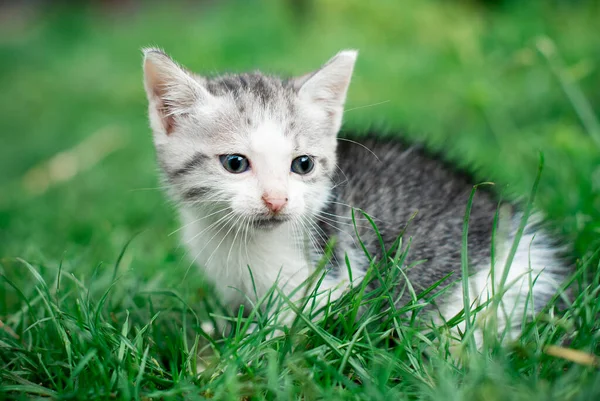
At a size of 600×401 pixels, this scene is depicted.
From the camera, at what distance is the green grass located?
5.77 ft

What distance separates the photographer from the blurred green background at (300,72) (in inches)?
130

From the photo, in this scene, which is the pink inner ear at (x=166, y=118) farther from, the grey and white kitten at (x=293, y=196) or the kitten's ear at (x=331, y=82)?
the kitten's ear at (x=331, y=82)

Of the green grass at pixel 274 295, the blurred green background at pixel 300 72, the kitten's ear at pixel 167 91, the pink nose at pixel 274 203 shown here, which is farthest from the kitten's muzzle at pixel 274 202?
the blurred green background at pixel 300 72

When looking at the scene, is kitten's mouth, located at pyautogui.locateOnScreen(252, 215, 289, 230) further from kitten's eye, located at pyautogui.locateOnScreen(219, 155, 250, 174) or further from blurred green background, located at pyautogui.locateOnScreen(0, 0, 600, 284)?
blurred green background, located at pyautogui.locateOnScreen(0, 0, 600, 284)

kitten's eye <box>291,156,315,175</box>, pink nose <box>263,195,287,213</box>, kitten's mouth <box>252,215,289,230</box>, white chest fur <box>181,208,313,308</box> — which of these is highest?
kitten's eye <box>291,156,315,175</box>

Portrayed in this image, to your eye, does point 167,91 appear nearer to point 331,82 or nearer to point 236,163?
point 236,163

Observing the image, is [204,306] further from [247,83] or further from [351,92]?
[351,92]

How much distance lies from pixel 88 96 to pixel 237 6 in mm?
4381

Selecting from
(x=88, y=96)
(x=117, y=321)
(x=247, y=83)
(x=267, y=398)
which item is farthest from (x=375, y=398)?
(x=88, y=96)

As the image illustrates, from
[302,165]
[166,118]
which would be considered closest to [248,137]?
[302,165]

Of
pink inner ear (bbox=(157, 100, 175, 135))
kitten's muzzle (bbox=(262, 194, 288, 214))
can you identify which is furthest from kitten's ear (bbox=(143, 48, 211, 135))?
kitten's muzzle (bbox=(262, 194, 288, 214))

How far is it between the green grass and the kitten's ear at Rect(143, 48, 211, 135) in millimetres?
344

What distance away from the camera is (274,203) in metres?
2.12

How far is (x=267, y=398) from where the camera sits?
174 centimetres
